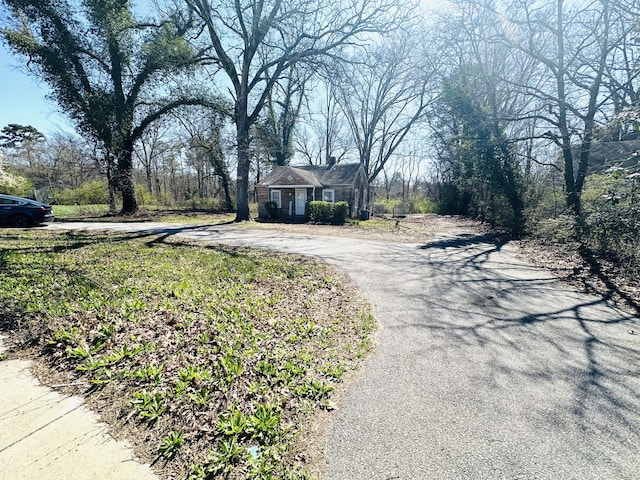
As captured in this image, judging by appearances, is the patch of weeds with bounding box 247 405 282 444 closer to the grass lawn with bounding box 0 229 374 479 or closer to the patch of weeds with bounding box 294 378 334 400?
the grass lawn with bounding box 0 229 374 479

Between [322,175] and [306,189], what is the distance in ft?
10.5

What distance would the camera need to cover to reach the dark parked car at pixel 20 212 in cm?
1159

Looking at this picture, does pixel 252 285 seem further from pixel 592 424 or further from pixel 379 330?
pixel 592 424

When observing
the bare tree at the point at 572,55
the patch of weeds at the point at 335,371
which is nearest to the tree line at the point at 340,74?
the bare tree at the point at 572,55

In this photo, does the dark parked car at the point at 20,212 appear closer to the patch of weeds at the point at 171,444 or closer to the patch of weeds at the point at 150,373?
the patch of weeds at the point at 150,373

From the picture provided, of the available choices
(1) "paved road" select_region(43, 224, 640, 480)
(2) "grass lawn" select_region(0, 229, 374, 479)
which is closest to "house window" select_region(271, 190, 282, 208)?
(2) "grass lawn" select_region(0, 229, 374, 479)

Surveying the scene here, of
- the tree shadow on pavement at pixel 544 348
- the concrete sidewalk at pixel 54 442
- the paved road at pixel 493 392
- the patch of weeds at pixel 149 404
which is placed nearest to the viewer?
the concrete sidewalk at pixel 54 442

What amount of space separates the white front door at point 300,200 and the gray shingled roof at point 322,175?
0.70 m

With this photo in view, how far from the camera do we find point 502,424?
90.1 inches

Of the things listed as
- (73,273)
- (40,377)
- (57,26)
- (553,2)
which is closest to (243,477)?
(40,377)

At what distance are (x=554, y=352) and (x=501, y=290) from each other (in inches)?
93.3

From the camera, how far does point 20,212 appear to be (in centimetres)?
1180

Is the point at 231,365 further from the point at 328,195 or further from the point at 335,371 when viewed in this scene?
the point at 328,195

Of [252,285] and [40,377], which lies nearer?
[40,377]
